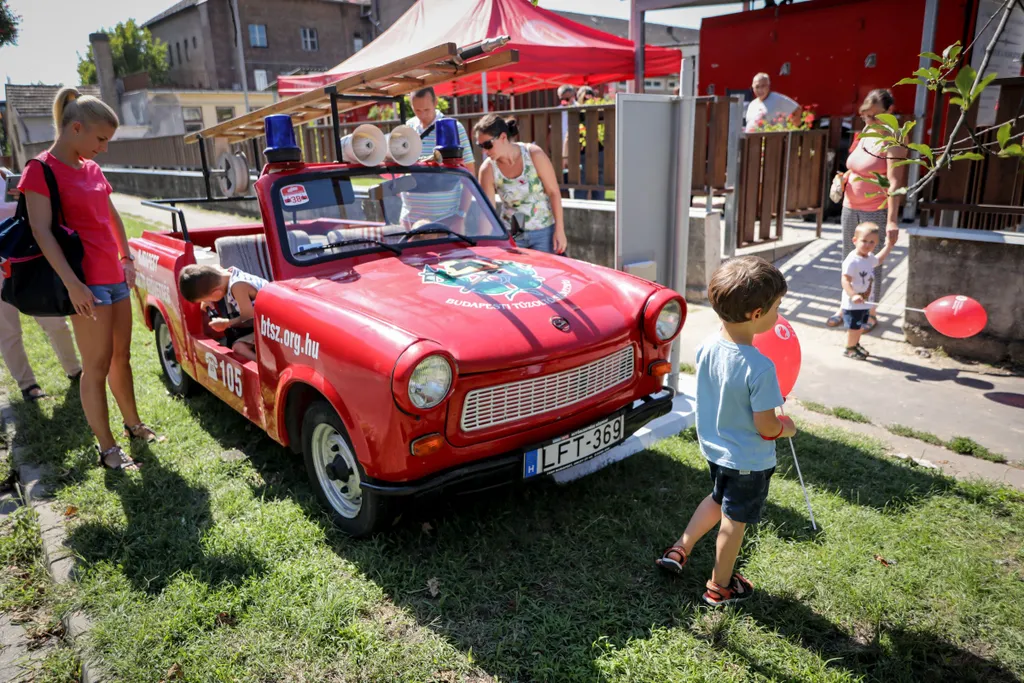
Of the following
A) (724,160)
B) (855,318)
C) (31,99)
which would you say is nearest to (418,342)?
(855,318)

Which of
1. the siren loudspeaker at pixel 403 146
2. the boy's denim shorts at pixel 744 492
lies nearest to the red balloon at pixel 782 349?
the boy's denim shorts at pixel 744 492

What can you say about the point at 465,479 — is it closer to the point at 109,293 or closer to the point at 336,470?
the point at 336,470

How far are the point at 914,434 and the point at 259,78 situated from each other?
46.1 metres

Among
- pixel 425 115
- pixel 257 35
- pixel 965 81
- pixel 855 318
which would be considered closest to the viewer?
pixel 965 81

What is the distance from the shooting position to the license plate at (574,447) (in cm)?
298

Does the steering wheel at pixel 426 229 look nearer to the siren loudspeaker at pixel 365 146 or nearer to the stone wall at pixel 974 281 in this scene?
the siren loudspeaker at pixel 365 146

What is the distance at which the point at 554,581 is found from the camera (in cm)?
301

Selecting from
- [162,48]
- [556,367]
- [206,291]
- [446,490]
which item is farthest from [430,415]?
[162,48]

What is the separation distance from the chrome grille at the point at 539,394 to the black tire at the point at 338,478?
53 cm

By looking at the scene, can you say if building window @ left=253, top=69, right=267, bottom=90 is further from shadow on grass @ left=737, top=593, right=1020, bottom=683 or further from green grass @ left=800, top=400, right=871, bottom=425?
shadow on grass @ left=737, top=593, right=1020, bottom=683

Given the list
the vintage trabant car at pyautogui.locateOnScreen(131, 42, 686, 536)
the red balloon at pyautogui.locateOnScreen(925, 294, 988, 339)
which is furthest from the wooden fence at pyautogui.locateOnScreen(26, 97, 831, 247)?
the vintage trabant car at pyautogui.locateOnScreen(131, 42, 686, 536)

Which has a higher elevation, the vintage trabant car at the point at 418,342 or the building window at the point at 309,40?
the building window at the point at 309,40

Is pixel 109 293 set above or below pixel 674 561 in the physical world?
above

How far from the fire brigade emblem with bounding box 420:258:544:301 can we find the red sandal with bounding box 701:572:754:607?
155cm
